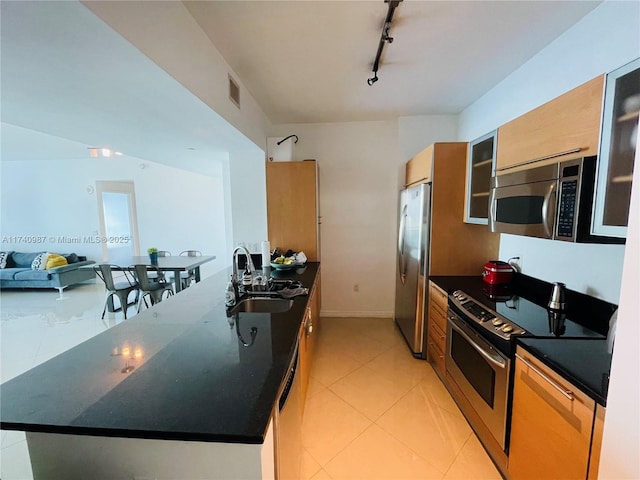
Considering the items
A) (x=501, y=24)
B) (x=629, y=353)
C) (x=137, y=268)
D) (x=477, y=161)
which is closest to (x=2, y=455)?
(x=137, y=268)

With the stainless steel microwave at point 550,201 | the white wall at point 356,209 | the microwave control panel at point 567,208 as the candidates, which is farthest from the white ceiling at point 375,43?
the microwave control panel at point 567,208

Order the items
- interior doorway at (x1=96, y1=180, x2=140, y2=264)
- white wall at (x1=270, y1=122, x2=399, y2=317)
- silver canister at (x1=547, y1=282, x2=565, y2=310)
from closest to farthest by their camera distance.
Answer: silver canister at (x1=547, y1=282, x2=565, y2=310) < white wall at (x1=270, y1=122, x2=399, y2=317) < interior doorway at (x1=96, y1=180, x2=140, y2=264)

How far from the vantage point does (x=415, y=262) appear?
274 cm

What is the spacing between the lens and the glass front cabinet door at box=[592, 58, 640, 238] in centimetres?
102

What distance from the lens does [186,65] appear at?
1.49m

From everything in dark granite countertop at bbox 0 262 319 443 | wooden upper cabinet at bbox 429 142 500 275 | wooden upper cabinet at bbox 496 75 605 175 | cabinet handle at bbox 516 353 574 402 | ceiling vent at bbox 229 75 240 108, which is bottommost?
cabinet handle at bbox 516 353 574 402

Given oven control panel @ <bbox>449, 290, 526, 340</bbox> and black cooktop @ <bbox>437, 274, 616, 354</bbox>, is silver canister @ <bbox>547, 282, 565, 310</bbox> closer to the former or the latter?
black cooktop @ <bbox>437, 274, 616, 354</bbox>

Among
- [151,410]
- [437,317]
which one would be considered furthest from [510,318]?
[151,410]

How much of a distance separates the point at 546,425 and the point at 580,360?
337mm

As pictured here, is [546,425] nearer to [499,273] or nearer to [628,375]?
[628,375]

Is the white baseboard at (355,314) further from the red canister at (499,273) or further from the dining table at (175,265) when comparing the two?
the dining table at (175,265)

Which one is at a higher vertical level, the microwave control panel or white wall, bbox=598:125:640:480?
the microwave control panel

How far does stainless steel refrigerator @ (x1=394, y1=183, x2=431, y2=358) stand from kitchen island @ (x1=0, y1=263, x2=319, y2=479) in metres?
1.83

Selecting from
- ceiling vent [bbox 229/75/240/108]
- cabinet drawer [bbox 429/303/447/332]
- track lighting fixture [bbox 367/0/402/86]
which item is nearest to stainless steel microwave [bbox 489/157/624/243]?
cabinet drawer [bbox 429/303/447/332]
